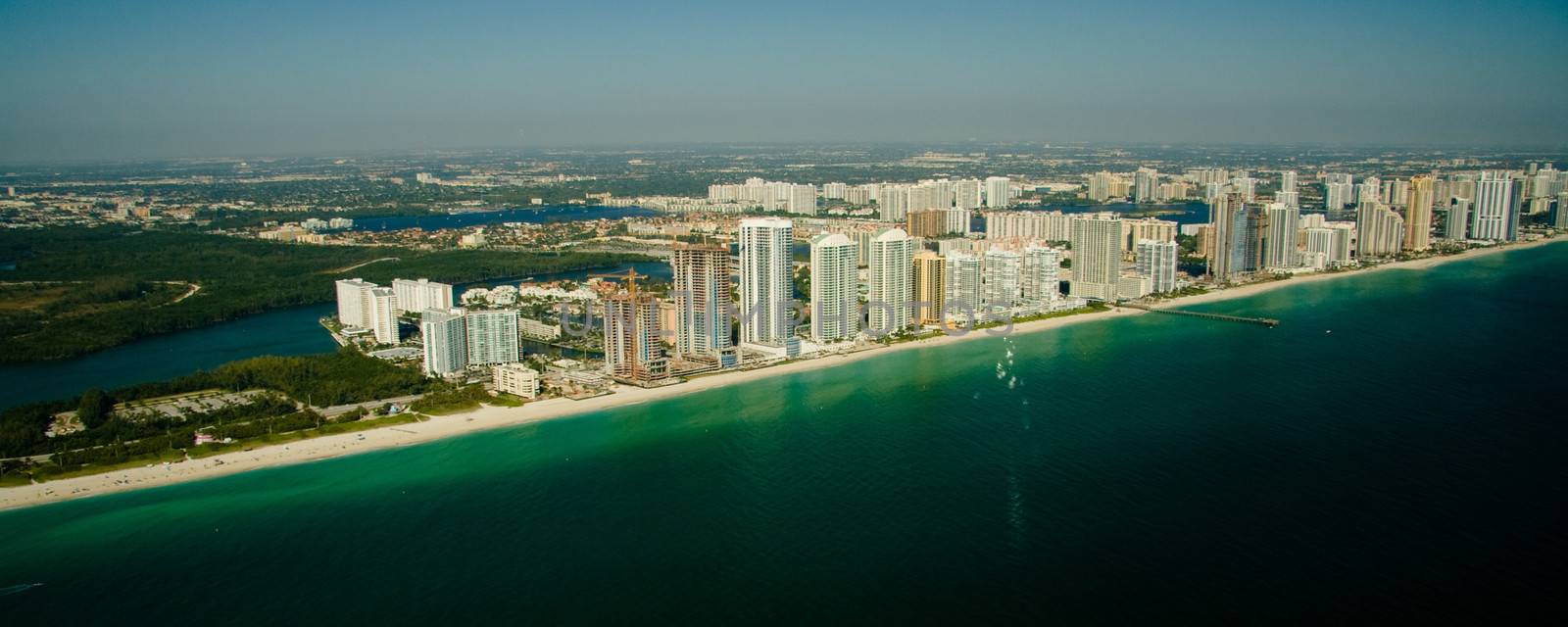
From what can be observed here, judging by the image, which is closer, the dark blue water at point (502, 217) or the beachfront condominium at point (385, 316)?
the beachfront condominium at point (385, 316)

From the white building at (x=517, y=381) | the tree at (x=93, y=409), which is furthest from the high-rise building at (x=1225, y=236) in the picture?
the tree at (x=93, y=409)

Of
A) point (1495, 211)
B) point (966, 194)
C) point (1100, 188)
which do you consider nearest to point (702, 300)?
point (1495, 211)

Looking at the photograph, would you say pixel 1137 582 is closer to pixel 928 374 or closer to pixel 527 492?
pixel 527 492

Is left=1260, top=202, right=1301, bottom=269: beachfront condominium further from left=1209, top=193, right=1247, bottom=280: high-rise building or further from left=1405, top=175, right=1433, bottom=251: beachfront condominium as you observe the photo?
left=1405, top=175, right=1433, bottom=251: beachfront condominium

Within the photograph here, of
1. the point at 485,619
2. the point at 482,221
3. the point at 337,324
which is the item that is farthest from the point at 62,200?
the point at 485,619

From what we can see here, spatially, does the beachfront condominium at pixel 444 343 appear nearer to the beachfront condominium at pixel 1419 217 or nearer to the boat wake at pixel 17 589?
the boat wake at pixel 17 589

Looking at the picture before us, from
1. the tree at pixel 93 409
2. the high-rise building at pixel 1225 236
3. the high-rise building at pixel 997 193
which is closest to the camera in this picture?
the tree at pixel 93 409
